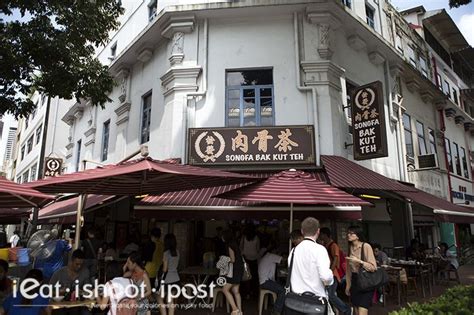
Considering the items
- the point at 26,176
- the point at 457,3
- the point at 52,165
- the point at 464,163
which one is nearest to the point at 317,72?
the point at 457,3

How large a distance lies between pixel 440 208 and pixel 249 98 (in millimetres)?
6316

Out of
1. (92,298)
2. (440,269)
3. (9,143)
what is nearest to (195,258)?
(92,298)

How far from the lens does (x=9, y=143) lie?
51656 mm

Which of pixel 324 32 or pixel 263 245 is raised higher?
pixel 324 32

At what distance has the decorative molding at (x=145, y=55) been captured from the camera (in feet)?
38.5

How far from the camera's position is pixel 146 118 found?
1180cm

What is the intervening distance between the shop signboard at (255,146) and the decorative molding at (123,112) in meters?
4.37

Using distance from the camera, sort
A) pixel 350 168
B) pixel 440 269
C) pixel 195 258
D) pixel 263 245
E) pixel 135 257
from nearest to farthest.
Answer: pixel 135 257
pixel 263 245
pixel 350 168
pixel 195 258
pixel 440 269

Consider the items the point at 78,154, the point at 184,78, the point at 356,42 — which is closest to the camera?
the point at 184,78

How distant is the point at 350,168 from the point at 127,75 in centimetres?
853

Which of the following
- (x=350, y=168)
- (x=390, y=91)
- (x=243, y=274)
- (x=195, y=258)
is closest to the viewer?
(x=243, y=274)

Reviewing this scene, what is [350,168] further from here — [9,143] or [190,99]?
[9,143]

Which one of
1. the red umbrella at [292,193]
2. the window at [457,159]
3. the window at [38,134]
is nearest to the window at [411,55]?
the window at [457,159]

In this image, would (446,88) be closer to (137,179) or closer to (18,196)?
(137,179)
